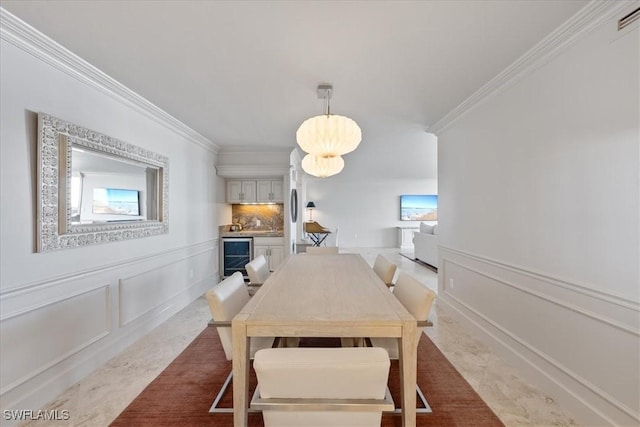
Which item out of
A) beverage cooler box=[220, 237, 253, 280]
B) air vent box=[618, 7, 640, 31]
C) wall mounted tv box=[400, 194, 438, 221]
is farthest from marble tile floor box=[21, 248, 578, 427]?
wall mounted tv box=[400, 194, 438, 221]

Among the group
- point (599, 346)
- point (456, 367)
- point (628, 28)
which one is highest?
point (628, 28)

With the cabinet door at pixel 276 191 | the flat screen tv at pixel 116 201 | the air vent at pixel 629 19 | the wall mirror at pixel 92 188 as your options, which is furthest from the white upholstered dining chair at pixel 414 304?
the cabinet door at pixel 276 191

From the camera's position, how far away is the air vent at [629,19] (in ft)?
4.91

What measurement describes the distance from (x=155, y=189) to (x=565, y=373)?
398 centimetres

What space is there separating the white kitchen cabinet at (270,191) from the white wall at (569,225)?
3.53m

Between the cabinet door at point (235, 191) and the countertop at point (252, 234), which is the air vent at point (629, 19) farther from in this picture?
the cabinet door at point (235, 191)

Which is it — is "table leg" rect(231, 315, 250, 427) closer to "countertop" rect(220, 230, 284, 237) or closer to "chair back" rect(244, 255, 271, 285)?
"chair back" rect(244, 255, 271, 285)

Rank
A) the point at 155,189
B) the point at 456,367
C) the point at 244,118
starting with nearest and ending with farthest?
1. the point at 456,367
2. the point at 155,189
3. the point at 244,118

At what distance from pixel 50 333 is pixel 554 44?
3925mm

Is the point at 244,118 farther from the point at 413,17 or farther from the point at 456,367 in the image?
the point at 456,367

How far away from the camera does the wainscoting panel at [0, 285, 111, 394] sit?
180 cm

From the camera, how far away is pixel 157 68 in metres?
2.34

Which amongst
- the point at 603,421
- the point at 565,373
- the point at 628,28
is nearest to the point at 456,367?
the point at 565,373

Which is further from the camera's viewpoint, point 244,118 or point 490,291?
point 244,118
